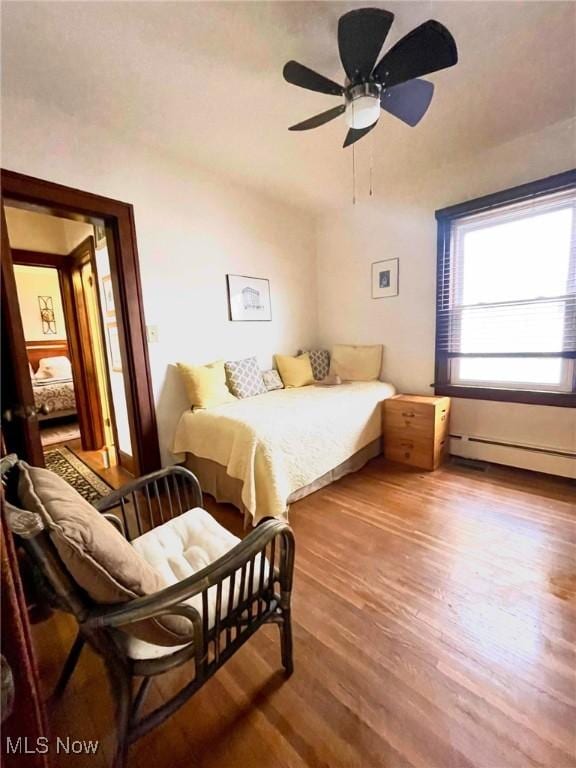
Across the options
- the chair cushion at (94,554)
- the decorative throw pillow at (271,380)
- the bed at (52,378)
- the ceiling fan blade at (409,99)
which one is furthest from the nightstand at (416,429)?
the bed at (52,378)

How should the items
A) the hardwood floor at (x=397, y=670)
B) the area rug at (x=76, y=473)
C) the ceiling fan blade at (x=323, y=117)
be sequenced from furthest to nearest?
the area rug at (x=76, y=473)
the ceiling fan blade at (x=323, y=117)
the hardwood floor at (x=397, y=670)

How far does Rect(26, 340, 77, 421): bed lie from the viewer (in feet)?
14.6

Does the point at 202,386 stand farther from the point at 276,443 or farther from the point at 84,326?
the point at 84,326

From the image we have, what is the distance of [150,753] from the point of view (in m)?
0.93

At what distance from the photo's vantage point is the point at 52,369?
5051mm

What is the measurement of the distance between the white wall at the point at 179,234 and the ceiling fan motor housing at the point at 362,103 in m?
1.49

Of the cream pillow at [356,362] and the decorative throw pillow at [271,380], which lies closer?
the decorative throw pillow at [271,380]

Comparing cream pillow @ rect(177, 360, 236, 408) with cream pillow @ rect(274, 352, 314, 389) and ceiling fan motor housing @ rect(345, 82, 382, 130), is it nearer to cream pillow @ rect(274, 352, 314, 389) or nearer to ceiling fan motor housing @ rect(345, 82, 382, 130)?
cream pillow @ rect(274, 352, 314, 389)

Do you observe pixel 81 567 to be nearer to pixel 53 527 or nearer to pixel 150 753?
pixel 53 527

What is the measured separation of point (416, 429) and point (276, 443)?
140 cm

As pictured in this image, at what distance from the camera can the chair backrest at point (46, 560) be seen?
67 centimetres

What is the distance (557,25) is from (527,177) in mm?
1042

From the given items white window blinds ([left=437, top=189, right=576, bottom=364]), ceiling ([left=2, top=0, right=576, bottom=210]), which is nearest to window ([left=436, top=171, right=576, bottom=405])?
white window blinds ([left=437, top=189, right=576, bottom=364])

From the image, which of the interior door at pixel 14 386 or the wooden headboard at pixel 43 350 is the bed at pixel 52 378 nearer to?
the wooden headboard at pixel 43 350
